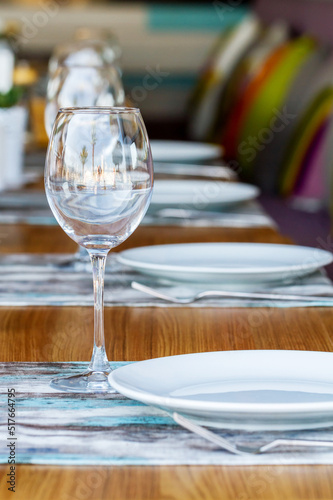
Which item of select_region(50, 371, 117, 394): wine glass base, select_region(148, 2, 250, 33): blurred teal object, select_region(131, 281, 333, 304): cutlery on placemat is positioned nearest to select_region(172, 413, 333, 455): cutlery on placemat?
select_region(50, 371, 117, 394): wine glass base

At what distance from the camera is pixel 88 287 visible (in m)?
0.95

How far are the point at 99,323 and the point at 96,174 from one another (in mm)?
114

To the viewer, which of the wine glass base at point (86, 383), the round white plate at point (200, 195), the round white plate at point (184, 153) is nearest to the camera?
the wine glass base at point (86, 383)

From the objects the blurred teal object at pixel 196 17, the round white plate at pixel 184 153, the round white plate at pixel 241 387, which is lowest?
the round white plate at pixel 184 153

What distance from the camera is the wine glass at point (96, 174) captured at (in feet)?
2.10

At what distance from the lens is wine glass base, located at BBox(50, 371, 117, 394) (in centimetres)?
63

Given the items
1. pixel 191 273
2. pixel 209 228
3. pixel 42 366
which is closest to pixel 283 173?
pixel 209 228

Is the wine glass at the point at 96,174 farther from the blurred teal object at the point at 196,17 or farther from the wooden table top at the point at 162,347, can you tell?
the blurred teal object at the point at 196,17

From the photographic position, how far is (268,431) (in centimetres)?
55

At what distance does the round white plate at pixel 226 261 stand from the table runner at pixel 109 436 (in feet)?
1.07

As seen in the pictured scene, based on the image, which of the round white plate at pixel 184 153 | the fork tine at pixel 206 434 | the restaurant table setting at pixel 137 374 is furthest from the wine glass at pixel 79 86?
the round white plate at pixel 184 153

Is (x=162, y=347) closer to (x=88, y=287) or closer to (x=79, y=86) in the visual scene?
(x=88, y=287)

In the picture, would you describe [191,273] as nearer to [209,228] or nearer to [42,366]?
[42,366]

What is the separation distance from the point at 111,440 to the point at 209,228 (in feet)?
2.78
